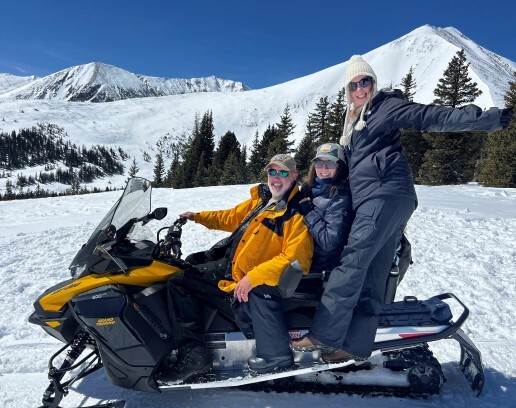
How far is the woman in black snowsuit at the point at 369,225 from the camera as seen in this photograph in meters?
2.74

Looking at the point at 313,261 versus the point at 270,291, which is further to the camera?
the point at 313,261

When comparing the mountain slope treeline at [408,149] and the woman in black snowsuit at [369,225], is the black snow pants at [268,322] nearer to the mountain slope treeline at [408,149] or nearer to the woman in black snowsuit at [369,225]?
the woman in black snowsuit at [369,225]

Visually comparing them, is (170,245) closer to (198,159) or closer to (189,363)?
(189,363)

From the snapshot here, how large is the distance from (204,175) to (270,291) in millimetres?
35796

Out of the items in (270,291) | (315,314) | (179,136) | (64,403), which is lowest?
(64,403)

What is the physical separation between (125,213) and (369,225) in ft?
6.06

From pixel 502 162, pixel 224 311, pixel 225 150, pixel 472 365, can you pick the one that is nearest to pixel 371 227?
pixel 224 311

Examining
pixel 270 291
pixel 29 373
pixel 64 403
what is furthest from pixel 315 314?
pixel 29 373

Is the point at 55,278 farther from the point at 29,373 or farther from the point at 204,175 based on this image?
the point at 204,175

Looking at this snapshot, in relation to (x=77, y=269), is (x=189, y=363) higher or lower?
lower

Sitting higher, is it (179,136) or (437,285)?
(179,136)

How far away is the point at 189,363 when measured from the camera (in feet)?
9.57

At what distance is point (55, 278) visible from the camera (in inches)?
226

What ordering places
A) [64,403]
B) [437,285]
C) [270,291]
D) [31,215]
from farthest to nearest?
[31,215] → [437,285] → [64,403] → [270,291]
